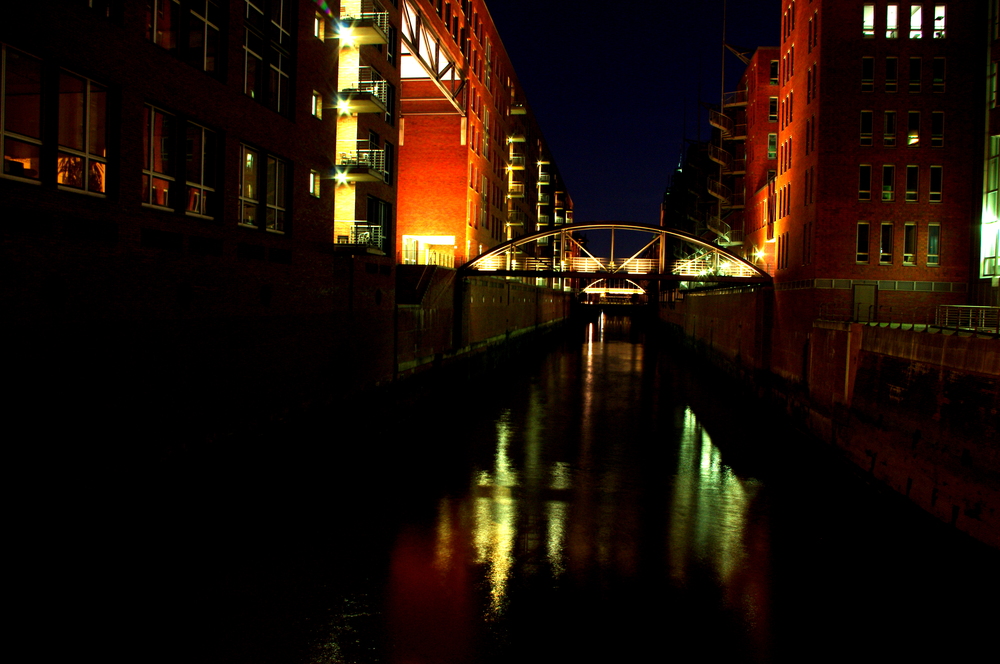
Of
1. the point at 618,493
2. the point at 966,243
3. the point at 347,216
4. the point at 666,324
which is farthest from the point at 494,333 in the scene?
the point at 666,324

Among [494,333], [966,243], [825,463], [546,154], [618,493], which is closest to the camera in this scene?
[618,493]

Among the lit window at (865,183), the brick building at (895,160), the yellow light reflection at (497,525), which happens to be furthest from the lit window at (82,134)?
the lit window at (865,183)

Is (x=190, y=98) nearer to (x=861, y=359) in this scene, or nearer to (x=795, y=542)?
(x=795, y=542)

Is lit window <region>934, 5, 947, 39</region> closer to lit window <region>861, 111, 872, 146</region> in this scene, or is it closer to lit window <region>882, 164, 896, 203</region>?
lit window <region>861, 111, 872, 146</region>

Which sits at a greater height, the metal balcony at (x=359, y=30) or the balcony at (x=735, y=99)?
the balcony at (x=735, y=99)

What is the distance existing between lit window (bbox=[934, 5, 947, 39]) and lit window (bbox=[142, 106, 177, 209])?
25.3 m

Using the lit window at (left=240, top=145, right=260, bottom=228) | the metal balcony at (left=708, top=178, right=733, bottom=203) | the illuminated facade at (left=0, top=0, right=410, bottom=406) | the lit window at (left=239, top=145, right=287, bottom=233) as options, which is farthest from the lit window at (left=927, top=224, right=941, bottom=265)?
the metal balcony at (left=708, top=178, right=733, bottom=203)

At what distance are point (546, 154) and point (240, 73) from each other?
62.3 metres

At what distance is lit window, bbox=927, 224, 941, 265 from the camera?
23.9 m

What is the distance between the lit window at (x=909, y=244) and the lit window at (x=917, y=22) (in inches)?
267

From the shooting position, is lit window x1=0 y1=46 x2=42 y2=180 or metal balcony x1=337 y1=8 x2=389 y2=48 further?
metal balcony x1=337 y1=8 x2=389 y2=48

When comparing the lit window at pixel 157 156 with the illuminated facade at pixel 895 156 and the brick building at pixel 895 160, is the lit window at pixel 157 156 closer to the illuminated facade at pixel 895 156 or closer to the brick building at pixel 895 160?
the brick building at pixel 895 160

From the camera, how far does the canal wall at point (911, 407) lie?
35.7 feet

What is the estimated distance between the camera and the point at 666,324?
74688 millimetres
